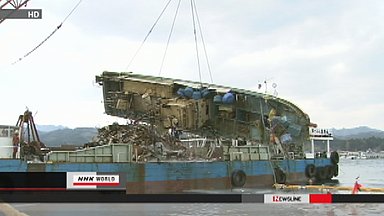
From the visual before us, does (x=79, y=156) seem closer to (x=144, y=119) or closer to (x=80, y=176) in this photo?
(x=144, y=119)

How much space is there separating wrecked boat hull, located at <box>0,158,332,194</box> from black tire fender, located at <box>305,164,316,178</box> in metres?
6.34

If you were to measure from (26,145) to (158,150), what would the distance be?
8.32 m

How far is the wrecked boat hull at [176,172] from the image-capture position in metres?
26.4

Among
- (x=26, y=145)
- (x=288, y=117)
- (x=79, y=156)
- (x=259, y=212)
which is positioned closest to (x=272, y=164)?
(x=288, y=117)

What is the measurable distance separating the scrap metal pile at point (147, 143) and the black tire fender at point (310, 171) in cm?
1224

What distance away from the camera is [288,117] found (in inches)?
1660

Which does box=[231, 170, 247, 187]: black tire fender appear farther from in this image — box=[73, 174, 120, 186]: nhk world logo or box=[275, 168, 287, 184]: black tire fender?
box=[73, 174, 120, 186]: nhk world logo

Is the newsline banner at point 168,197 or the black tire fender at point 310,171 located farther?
the black tire fender at point 310,171

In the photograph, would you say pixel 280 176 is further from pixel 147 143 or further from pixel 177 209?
pixel 177 209

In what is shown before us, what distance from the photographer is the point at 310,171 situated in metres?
42.9

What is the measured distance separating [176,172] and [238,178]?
223 inches

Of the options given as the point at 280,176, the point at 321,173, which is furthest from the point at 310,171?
the point at 280,176

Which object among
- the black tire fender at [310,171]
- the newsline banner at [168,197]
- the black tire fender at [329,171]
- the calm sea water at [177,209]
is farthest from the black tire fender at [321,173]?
the newsline banner at [168,197]

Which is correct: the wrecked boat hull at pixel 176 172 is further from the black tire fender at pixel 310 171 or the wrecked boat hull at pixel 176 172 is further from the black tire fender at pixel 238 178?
the black tire fender at pixel 310 171
